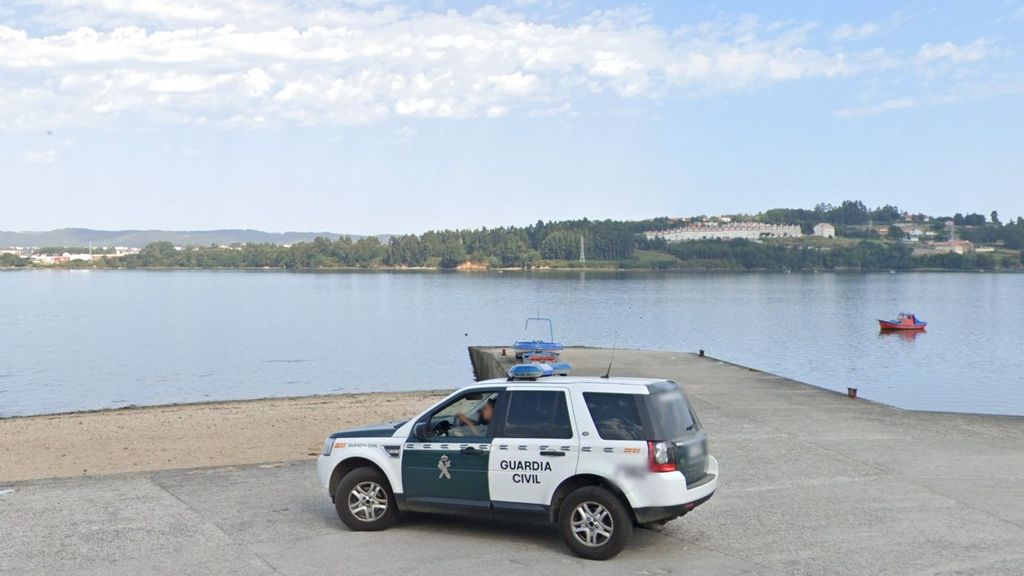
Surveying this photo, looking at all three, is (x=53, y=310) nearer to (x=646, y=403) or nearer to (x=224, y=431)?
(x=224, y=431)

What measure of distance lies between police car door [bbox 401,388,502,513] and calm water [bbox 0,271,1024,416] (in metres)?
27.8

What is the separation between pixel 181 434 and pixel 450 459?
1382 cm

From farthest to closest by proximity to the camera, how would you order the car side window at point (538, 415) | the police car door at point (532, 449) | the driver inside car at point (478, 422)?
the driver inside car at point (478, 422) → the car side window at point (538, 415) → the police car door at point (532, 449)

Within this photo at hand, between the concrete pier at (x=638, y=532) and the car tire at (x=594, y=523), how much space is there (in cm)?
17

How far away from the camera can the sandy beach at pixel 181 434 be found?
18172 mm

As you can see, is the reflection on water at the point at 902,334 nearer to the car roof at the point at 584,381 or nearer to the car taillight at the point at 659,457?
the car roof at the point at 584,381

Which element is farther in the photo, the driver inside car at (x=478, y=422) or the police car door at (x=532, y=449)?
the driver inside car at (x=478, y=422)

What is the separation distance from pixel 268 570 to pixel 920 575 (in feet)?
20.1

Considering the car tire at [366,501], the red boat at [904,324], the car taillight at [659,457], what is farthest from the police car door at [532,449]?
the red boat at [904,324]

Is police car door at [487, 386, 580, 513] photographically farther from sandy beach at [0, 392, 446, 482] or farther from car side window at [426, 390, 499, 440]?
sandy beach at [0, 392, 446, 482]

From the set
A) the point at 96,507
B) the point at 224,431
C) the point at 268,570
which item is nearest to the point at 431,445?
the point at 268,570

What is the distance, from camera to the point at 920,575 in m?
9.23

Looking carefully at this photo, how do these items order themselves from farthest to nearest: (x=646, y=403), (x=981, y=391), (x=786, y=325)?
1. (x=786, y=325)
2. (x=981, y=391)
3. (x=646, y=403)

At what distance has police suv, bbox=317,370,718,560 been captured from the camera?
9.82 m
